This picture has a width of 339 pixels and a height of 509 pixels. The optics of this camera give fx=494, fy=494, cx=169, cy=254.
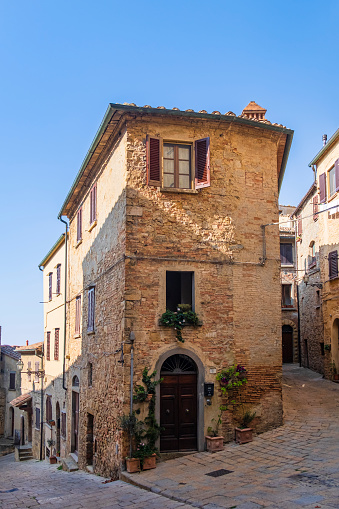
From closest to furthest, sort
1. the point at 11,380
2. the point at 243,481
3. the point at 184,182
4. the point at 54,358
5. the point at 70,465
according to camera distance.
→ the point at 243,481 < the point at 184,182 < the point at 70,465 < the point at 54,358 < the point at 11,380

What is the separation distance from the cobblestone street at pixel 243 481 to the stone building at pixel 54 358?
729 centimetres

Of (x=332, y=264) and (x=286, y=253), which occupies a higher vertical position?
(x=286, y=253)

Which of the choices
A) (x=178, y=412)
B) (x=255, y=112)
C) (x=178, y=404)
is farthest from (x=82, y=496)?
(x=255, y=112)

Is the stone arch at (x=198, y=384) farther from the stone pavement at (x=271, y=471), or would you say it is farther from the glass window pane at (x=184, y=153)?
the glass window pane at (x=184, y=153)

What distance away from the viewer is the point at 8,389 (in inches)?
1474

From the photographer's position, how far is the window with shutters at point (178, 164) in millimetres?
13375

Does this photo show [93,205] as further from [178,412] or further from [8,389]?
[8,389]

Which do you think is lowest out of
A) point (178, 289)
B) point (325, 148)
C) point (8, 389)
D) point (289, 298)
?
point (8, 389)

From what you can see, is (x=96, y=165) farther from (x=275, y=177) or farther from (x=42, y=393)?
(x=42, y=393)

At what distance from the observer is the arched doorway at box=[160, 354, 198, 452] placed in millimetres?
12602

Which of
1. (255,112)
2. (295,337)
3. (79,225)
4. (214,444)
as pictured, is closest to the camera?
(214,444)

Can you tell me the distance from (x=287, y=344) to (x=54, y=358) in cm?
1477

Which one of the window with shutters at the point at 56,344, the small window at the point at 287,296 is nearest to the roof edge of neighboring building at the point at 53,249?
the window with shutters at the point at 56,344

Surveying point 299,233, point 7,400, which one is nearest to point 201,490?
point 299,233
